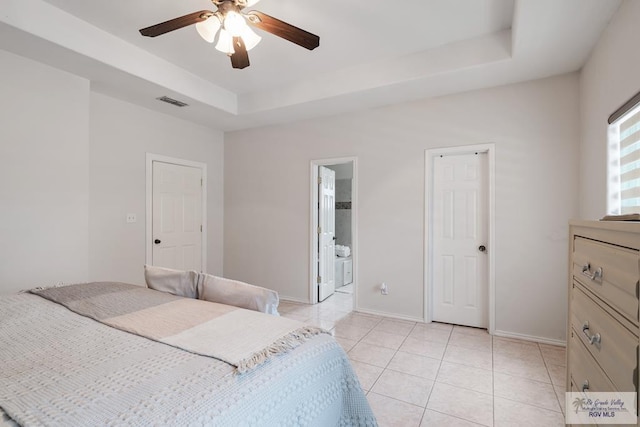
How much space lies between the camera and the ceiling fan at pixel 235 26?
1.88 meters

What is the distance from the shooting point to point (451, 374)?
2355mm

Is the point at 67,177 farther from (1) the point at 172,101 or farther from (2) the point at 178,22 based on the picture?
(2) the point at 178,22

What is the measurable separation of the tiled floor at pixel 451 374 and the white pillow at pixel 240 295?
1.03 m

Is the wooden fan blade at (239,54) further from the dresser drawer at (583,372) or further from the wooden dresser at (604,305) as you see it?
the dresser drawer at (583,372)

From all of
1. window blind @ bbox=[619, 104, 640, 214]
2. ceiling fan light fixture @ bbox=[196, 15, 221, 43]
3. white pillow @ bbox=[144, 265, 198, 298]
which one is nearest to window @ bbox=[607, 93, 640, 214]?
window blind @ bbox=[619, 104, 640, 214]

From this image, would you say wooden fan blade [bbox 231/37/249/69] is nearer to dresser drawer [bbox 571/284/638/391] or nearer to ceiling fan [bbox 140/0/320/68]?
ceiling fan [bbox 140/0/320/68]

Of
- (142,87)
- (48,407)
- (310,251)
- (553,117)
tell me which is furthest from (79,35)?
(553,117)

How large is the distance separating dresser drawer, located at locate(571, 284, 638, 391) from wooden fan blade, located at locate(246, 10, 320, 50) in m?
1.94

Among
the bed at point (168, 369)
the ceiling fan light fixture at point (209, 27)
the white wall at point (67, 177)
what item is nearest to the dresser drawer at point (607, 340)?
the bed at point (168, 369)

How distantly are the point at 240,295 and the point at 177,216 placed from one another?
10.0ft

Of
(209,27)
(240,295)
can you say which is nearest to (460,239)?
(240,295)

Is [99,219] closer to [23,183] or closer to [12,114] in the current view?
[23,183]

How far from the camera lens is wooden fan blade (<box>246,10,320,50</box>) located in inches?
73.6

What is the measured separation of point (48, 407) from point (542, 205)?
144 inches
